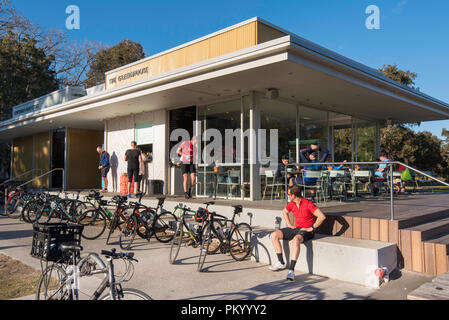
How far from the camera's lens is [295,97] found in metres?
10.0

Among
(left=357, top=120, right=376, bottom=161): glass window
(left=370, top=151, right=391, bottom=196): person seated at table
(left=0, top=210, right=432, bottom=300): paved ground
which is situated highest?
(left=357, top=120, right=376, bottom=161): glass window

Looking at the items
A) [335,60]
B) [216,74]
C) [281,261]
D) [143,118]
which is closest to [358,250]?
[281,261]

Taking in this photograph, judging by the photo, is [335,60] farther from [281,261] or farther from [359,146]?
[359,146]

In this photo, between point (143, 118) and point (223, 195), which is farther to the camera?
point (143, 118)

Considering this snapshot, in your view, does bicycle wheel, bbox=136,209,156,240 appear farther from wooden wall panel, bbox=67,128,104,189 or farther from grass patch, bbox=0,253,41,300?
wooden wall panel, bbox=67,128,104,189

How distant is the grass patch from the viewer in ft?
14.3

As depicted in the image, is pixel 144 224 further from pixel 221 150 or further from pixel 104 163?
pixel 104 163

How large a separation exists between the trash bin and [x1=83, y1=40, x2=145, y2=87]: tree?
25.7 metres

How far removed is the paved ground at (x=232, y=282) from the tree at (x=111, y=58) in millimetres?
30648

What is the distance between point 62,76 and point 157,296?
34488 millimetres

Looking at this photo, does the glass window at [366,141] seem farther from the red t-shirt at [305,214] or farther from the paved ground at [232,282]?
the paved ground at [232,282]

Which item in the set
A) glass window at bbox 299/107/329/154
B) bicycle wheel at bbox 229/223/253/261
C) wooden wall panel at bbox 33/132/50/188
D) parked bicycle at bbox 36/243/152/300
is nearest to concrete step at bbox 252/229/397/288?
bicycle wheel at bbox 229/223/253/261

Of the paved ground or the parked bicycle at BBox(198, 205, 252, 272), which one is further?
the parked bicycle at BBox(198, 205, 252, 272)

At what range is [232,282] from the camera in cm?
482
